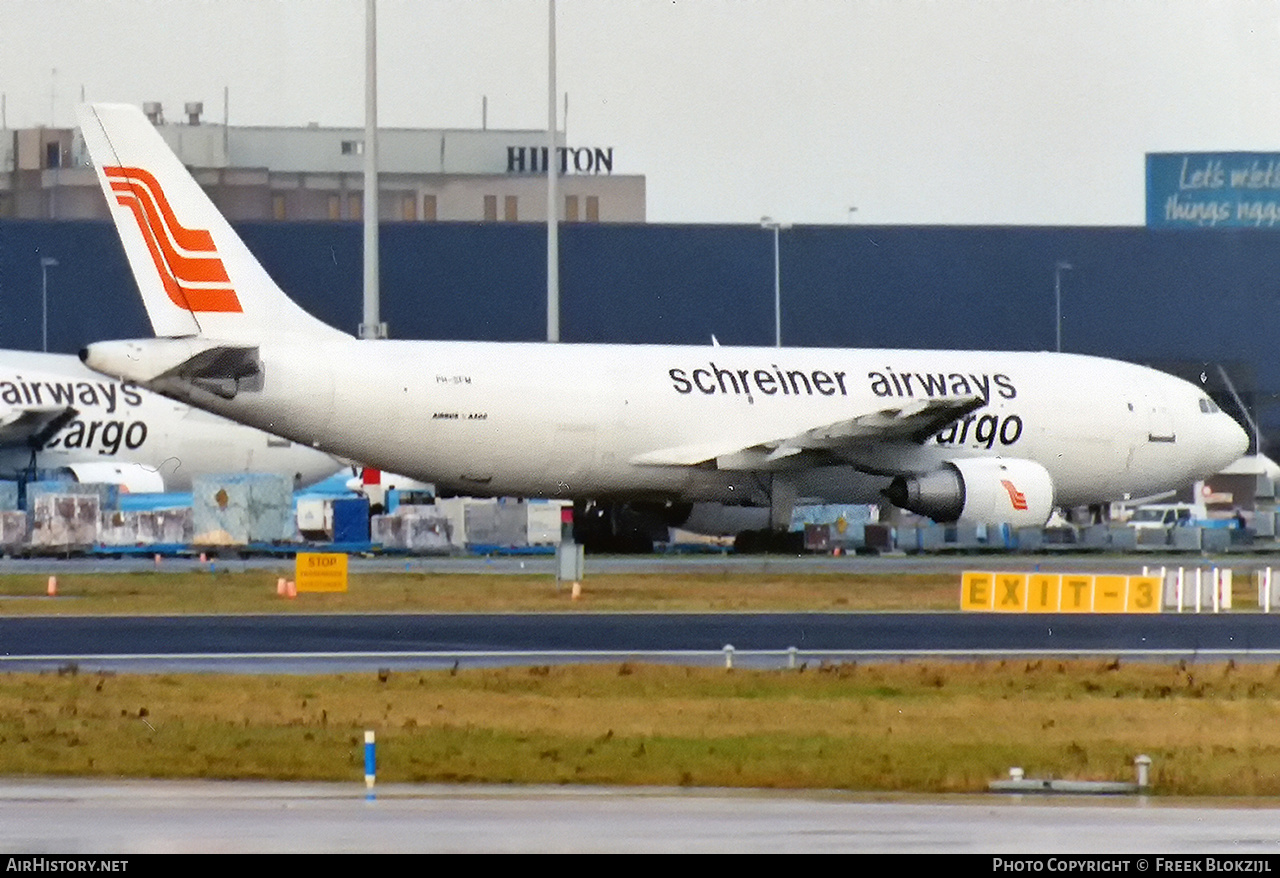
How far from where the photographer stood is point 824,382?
55.0 meters

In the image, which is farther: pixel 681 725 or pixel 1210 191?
pixel 1210 191

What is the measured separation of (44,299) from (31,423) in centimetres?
3019

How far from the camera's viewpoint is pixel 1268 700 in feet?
85.3

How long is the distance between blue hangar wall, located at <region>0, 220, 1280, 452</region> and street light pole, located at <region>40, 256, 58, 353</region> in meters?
0.30

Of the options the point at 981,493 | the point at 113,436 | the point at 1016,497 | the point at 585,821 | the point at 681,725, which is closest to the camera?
the point at 585,821

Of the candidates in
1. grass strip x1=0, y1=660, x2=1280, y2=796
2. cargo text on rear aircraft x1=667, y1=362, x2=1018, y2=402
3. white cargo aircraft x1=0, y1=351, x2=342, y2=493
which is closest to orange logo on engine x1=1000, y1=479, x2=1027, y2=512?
cargo text on rear aircraft x1=667, y1=362, x2=1018, y2=402

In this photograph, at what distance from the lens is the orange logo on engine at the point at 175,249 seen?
1970 inches

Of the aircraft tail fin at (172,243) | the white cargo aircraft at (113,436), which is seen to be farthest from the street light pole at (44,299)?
the aircraft tail fin at (172,243)

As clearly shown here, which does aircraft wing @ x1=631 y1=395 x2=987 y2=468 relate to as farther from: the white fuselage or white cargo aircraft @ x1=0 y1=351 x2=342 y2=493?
white cargo aircraft @ x1=0 y1=351 x2=342 y2=493

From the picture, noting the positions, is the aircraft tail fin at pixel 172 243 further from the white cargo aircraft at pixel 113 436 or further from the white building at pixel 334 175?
the white building at pixel 334 175

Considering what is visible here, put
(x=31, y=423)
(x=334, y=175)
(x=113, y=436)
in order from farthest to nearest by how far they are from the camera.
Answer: (x=334, y=175) < (x=113, y=436) < (x=31, y=423)

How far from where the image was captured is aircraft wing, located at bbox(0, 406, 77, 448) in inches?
2729

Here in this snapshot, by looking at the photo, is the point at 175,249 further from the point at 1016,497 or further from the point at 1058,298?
the point at 1058,298

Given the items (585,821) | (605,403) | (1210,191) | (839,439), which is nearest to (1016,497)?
(839,439)
